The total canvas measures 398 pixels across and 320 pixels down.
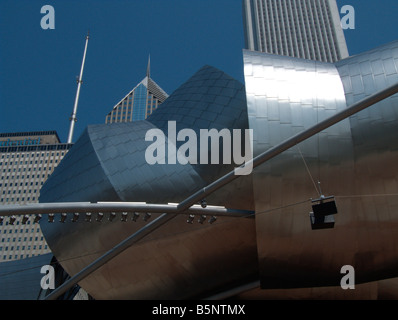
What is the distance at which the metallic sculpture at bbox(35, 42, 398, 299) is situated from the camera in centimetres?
1437

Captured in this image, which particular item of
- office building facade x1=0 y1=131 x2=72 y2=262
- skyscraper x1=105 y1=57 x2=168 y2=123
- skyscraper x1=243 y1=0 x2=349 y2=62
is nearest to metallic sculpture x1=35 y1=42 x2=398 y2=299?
office building facade x1=0 y1=131 x2=72 y2=262

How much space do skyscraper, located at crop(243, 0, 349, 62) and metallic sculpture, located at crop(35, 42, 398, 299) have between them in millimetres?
93958

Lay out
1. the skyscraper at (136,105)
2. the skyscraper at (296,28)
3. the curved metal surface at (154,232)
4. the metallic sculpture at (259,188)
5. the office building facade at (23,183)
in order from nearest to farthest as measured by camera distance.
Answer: the metallic sculpture at (259,188), the curved metal surface at (154,232), the office building facade at (23,183), the skyscraper at (296,28), the skyscraper at (136,105)

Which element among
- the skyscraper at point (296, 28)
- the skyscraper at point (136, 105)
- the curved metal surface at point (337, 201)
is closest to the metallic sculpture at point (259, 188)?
the curved metal surface at point (337, 201)

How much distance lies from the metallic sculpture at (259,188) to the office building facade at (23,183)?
8933cm

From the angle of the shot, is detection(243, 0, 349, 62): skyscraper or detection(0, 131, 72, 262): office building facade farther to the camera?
detection(243, 0, 349, 62): skyscraper

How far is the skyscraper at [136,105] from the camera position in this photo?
14762 cm

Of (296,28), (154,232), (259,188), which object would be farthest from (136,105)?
(259,188)

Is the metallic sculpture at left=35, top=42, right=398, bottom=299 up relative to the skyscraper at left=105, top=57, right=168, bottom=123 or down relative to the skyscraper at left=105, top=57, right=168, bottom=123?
down

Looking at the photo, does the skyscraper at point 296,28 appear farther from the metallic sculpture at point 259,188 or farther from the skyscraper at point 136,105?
the metallic sculpture at point 259,188

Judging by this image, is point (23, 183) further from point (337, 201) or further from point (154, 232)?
point (337, 201)

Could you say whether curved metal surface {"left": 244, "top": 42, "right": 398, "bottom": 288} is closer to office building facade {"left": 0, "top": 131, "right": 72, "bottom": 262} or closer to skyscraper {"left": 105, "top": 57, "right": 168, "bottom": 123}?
office building facade {"left": 0, "top": 131, "right": 72, "bottom": 262}

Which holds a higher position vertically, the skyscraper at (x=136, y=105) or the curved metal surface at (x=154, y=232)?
the skyscraper at (x=136, y=105)

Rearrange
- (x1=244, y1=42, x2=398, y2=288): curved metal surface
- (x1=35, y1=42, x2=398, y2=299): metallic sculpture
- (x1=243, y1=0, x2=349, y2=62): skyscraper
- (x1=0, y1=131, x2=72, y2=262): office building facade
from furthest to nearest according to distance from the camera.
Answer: (x1=243, y1=0, x2=349, y2=62): skyscraper < (x1=0, y1=131, x2=72, y2=262): office building facade < (x1=35, y1=42, x2=398, y2=299): metallic sculpture < (x1=244, y1=42, x2=398, y2=288): curved metal surface
